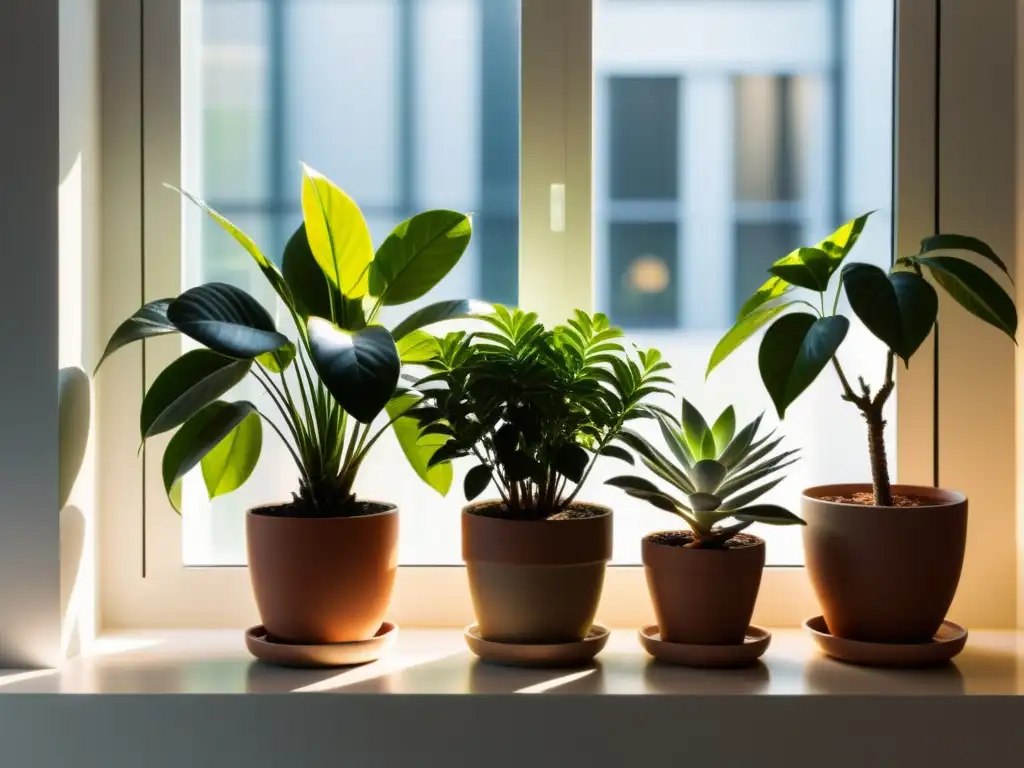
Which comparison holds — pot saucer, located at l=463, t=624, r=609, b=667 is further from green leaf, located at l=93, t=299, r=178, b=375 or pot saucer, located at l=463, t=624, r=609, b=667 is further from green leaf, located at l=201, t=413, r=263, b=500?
green leaf, located at l=93, t=299, r=178, b=375

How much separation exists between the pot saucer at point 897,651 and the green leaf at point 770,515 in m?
0.19

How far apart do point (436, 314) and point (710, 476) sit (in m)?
0.42

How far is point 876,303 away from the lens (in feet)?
4.21

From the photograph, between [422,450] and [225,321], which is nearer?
[225,321]

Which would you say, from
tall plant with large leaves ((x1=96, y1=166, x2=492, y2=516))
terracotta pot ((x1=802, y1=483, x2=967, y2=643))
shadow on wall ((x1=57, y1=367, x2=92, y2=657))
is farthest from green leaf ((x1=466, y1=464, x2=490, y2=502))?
shadow on wall ((x1=57, y1=367, x2=92, y2=657))

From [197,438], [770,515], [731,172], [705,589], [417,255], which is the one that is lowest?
[705,589]

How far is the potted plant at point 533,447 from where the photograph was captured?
4.59ft

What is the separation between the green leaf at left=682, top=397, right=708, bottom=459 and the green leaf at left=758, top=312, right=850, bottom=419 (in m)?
0.17

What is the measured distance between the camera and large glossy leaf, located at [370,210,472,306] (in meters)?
1.46

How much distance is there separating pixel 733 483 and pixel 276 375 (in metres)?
0.72

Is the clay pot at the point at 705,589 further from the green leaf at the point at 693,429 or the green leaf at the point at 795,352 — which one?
the green leaf at the point at 795,352

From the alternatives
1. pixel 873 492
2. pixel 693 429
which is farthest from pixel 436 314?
pixel 873 492

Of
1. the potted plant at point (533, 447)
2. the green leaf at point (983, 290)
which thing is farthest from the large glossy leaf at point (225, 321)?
the green leaf at point (983, 290)

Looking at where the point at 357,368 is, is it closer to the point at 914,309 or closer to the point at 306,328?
the point at 306,328
